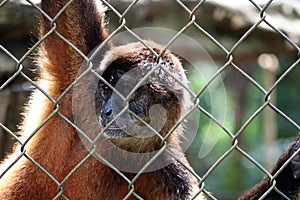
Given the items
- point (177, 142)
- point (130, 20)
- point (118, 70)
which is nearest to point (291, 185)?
point (177, 142)

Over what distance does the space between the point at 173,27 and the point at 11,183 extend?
3.38m

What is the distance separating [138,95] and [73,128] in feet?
1.85

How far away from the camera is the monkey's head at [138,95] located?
14.6 ft

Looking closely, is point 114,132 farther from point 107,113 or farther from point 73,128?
point 73,128

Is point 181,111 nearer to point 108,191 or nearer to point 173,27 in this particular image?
point 108,191

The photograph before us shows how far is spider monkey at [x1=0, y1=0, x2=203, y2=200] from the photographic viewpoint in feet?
14.9

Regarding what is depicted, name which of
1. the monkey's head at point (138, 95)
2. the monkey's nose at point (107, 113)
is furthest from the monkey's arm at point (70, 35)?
the monkey's nose at point (107, 113)

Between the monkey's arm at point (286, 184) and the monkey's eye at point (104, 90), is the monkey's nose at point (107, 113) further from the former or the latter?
the monkey's arm at point (286, 184)

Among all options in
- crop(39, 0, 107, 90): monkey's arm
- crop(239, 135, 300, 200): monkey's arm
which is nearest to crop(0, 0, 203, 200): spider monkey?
crop(39, 0, 107, 90): monkey's arm

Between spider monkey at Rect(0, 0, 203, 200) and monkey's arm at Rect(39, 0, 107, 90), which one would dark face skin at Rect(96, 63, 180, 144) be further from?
monkey's arm at Rect(39, 0, 107, 90)

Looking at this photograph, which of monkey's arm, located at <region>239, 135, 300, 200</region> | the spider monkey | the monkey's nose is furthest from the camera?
the spider monkey

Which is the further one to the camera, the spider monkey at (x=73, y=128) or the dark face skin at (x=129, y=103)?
the spider monkey at (x=73, y=128)

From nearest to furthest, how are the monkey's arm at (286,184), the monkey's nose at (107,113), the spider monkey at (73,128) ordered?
the monkey's arm at (286,184)
the monkey's nose at (107,113)
the spider monkey at (73,128)

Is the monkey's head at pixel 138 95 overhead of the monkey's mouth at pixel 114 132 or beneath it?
overhead
